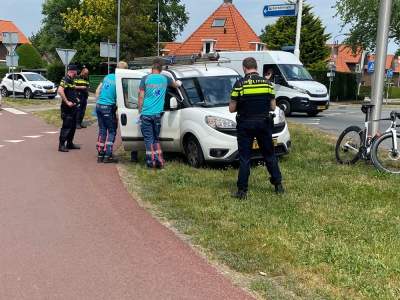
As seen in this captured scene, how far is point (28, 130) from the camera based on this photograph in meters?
15.0

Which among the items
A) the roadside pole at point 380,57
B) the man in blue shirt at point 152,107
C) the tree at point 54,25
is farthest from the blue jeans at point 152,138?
the tree at point 54,25

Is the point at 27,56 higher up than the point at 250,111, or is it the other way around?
the point at 27,56

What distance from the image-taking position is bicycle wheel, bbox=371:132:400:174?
26.2ft

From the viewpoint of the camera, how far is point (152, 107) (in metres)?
8.45

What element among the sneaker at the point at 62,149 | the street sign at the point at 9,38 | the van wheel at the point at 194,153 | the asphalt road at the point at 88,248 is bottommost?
the asphalt road at the point at 88,248

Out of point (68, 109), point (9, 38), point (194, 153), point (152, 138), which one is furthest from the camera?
point (9, 38)

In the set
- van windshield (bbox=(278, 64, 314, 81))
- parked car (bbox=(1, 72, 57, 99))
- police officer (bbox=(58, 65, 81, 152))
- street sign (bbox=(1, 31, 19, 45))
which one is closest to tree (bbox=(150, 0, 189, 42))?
parked car (bbox=(1, 72, 57, 99))

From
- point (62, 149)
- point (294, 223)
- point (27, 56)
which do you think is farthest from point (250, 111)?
point (27, 56)

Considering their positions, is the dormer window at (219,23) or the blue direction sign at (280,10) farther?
the dormer window at (219,23)

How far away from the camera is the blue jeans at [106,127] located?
9.29 m

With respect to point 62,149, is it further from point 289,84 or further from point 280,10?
point 280,10

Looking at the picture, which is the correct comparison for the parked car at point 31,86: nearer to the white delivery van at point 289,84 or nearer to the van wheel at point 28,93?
A: the van wheel at point 28,93

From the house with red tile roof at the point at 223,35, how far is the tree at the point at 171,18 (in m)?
16.1

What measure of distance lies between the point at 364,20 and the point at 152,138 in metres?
38.1
